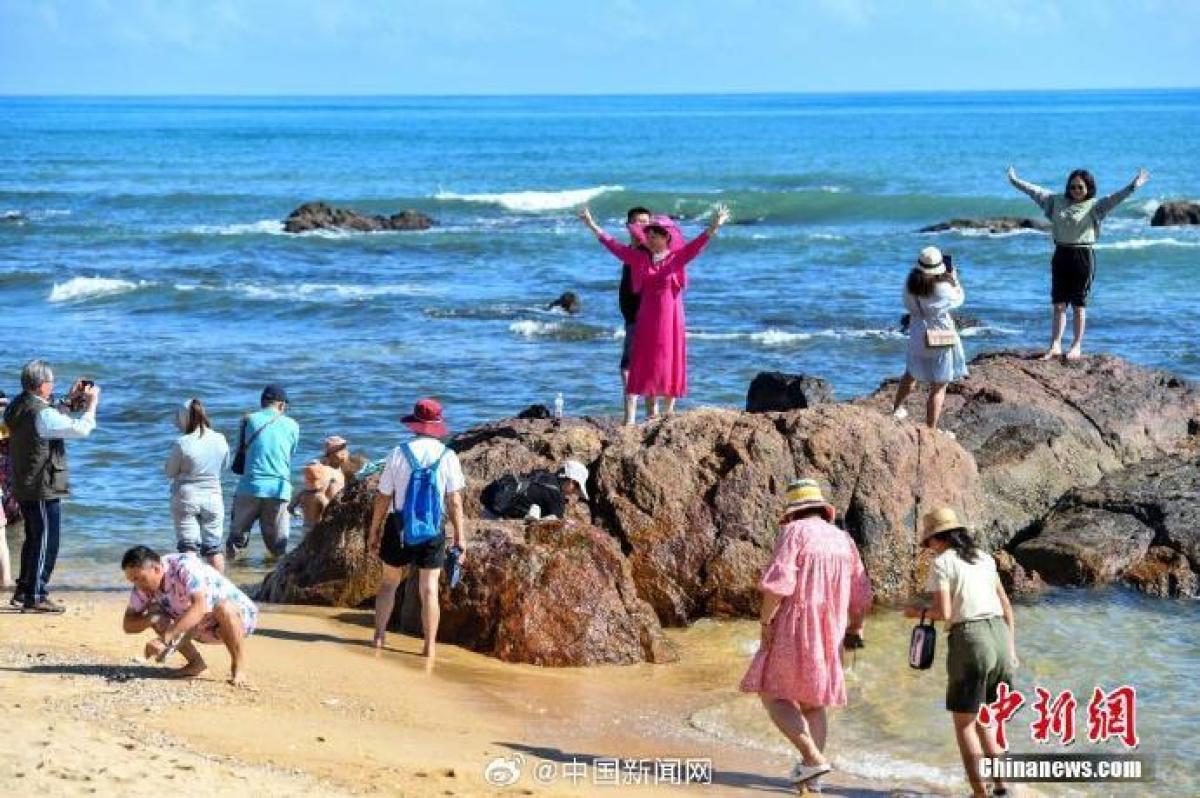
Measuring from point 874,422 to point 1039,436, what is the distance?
1.95 m

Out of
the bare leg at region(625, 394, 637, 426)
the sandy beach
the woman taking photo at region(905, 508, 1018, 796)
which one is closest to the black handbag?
the woman taking photo at region(905, 508, 1018, 796)

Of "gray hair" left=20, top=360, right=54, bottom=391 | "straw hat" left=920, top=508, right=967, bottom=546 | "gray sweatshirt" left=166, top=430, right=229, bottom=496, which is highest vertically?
"gray hair" left=20, top=360, right=54, bottom=391

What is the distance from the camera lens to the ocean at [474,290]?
2005 cm

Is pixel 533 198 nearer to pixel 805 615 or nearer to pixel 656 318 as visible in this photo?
pixel 656 318

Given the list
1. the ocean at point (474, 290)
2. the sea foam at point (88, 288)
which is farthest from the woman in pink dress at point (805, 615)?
the sea foam at point (88, 288)

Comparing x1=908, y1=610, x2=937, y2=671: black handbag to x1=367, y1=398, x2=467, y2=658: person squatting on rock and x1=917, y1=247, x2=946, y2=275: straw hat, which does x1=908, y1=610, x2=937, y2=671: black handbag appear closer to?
x1=367, y1=398, x2=467, y2=658: person squatting on rock

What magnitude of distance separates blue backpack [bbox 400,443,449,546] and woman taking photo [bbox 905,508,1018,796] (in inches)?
114

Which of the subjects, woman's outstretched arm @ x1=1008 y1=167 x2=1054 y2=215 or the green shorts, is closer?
the green shorts

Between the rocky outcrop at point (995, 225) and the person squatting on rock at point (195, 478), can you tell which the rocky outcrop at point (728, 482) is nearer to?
the person squatting on rock at point (195, 478)

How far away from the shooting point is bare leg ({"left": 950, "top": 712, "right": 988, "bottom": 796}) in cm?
845

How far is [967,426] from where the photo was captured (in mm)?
14008

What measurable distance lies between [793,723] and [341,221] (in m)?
38.4

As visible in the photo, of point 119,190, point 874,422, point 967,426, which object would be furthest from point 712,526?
point 119,190

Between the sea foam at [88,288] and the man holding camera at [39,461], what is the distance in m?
21.2
